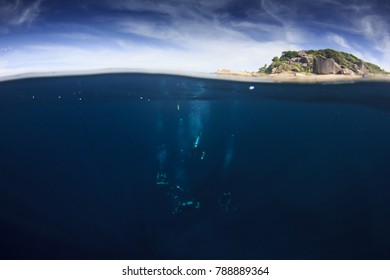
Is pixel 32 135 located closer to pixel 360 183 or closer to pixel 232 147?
pixel 232 147

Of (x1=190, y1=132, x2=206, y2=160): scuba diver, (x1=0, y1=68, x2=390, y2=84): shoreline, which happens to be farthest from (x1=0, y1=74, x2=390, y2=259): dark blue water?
(x1=0, y1=68, x2=390, y2=84): shoreline

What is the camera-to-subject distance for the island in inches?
392

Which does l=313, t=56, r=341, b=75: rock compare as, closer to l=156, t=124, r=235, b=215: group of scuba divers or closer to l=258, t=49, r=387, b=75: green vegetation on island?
l=258, t=49, r=387, b=75: green vegetation on island

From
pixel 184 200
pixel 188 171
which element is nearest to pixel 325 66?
pixel 188 171

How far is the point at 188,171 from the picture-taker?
14.2m

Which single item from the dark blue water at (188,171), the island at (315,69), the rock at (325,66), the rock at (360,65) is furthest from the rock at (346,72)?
the dark blue water at (188,171)

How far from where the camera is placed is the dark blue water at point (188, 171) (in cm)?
843

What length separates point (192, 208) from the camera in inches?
392

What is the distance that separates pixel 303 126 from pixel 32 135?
23.1 m

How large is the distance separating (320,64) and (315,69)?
0.62 m

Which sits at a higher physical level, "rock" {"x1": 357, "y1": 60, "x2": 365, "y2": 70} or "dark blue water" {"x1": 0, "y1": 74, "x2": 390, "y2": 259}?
"rock" {"x1": 357, "y1": 60, "x2": 365, "y2": 70}

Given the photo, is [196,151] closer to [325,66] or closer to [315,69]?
[315,69]
